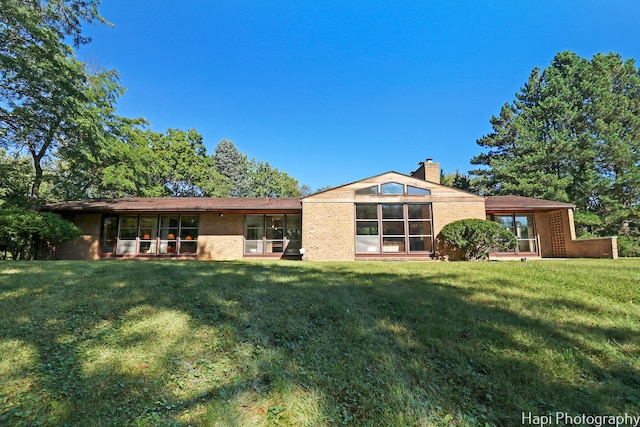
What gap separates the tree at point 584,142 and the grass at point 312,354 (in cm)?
1991

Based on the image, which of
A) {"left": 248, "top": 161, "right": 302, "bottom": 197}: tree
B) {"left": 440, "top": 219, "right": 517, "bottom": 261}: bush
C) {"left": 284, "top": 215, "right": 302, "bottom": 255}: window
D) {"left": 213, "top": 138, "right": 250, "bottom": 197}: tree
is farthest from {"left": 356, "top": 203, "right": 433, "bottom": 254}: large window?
→ {"left": 213, "top": 138, "right": 250, "bottom": 197}: tree

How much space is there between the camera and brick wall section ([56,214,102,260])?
14195 mm

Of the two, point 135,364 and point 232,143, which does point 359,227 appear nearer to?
point 135,364

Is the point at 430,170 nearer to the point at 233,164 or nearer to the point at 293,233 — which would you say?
the point at 293,233

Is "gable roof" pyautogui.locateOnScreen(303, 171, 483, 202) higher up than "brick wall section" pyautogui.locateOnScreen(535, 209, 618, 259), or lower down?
higher up

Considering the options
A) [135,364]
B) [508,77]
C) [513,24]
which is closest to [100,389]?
[135,364]

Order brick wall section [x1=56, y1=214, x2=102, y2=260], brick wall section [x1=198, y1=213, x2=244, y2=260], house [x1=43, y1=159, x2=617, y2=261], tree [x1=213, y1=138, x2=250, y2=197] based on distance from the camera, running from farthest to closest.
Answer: tree [x1=213, y1=138, x2=250, y2=197]
brick wall section [x1=198, y1=213, x2=244, y2=260]
brick wall section [x1=56, y1=214, x2=102, y2=260]
house [x1=43, y1=159, x2=617, y2=261]

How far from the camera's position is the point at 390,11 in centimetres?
1141

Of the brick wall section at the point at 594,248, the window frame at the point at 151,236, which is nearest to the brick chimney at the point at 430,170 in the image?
the brick wall section at the point at 594,248

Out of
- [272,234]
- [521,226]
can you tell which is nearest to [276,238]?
[272,234]

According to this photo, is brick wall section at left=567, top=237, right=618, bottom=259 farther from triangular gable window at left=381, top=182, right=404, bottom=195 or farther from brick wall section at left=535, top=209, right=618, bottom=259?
triangular gable window at left=381, top=182, right=404, bottom=195

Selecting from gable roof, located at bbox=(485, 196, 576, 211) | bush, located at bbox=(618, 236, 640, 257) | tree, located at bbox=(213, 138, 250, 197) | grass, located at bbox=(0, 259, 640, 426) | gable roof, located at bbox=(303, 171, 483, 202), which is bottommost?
grass, located at bbox=(0, 259, 640, 426)

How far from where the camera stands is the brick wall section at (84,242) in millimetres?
14195

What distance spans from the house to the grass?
24.7 ft
